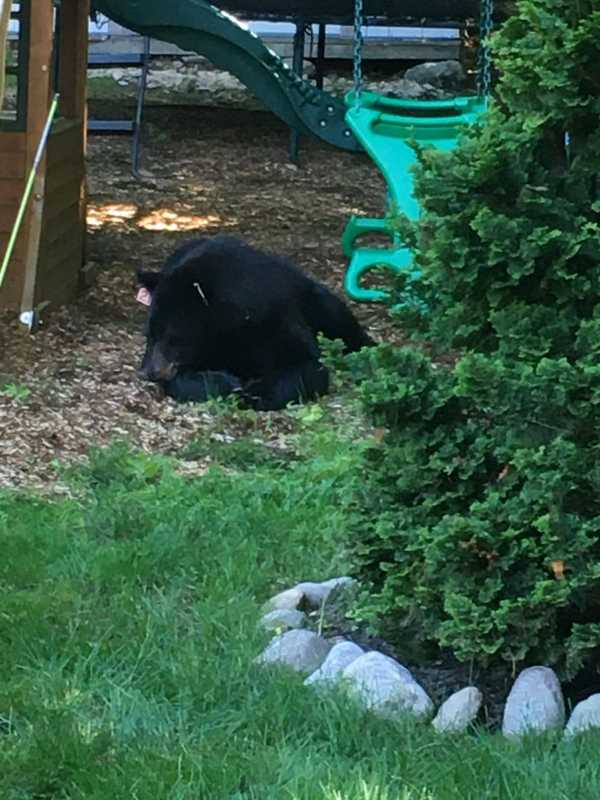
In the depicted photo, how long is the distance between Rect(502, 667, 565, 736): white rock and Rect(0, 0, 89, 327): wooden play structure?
481cm

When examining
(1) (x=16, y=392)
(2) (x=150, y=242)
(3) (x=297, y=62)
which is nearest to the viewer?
(1) (x=16, y=392)

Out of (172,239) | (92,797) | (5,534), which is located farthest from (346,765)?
(172,239)

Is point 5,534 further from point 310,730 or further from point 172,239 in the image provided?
point 172,239

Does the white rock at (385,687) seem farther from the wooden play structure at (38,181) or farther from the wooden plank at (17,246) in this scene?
the wooden plank at (17,246)

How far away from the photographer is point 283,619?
13.5 ft

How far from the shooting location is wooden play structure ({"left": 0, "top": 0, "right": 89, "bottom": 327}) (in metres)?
7.75

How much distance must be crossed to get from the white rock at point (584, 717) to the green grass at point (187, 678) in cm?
9

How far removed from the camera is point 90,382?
7.23 metres

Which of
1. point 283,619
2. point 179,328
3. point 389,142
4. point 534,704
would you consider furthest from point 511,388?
point 389,142

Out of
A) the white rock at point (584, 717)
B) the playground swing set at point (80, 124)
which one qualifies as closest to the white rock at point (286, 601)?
the white rock at point (584, 717)

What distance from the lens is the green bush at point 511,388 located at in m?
3.50

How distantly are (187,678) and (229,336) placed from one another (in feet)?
12.1

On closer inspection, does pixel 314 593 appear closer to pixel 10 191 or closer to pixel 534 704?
pixel 534 704

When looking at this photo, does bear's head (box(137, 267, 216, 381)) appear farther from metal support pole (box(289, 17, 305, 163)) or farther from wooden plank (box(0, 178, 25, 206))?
metal support pole (box(289, 17, 305, 163))
